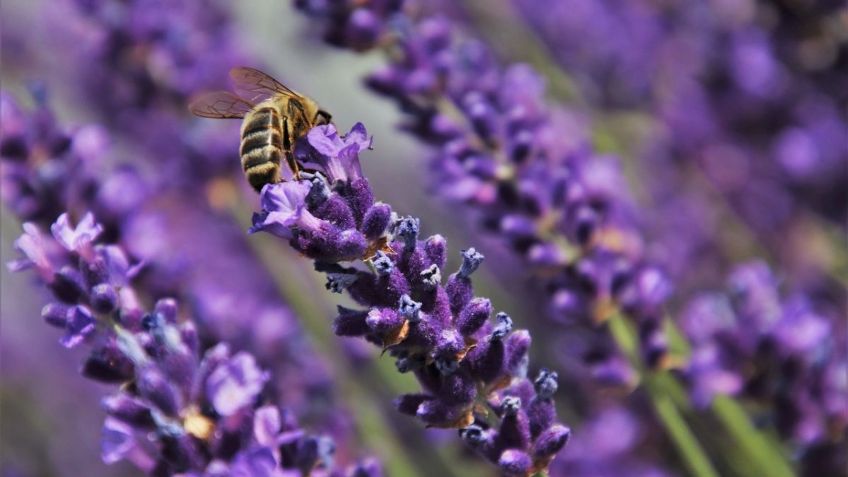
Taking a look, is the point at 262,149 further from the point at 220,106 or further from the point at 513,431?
the point at 513,431

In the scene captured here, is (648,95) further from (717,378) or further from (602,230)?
(717,378)

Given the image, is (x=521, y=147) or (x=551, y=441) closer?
(x=551, y=441)

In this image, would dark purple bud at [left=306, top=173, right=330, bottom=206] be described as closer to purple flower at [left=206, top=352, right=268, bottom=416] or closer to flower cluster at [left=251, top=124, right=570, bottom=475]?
flower cluster at [left=251, top=124, right=570, bottom=475]

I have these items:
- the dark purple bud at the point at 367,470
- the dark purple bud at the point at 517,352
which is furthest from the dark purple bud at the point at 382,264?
the dark purple bud at the point at 367,470

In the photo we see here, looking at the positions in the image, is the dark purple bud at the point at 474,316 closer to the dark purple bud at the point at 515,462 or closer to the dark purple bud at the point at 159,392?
the dark purple bud at the point at 515,462

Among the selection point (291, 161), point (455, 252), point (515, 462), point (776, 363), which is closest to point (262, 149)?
point (291, 161)

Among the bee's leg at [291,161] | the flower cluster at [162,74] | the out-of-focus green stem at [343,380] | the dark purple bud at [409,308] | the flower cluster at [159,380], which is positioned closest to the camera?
the dark purple bud at [409,308]
